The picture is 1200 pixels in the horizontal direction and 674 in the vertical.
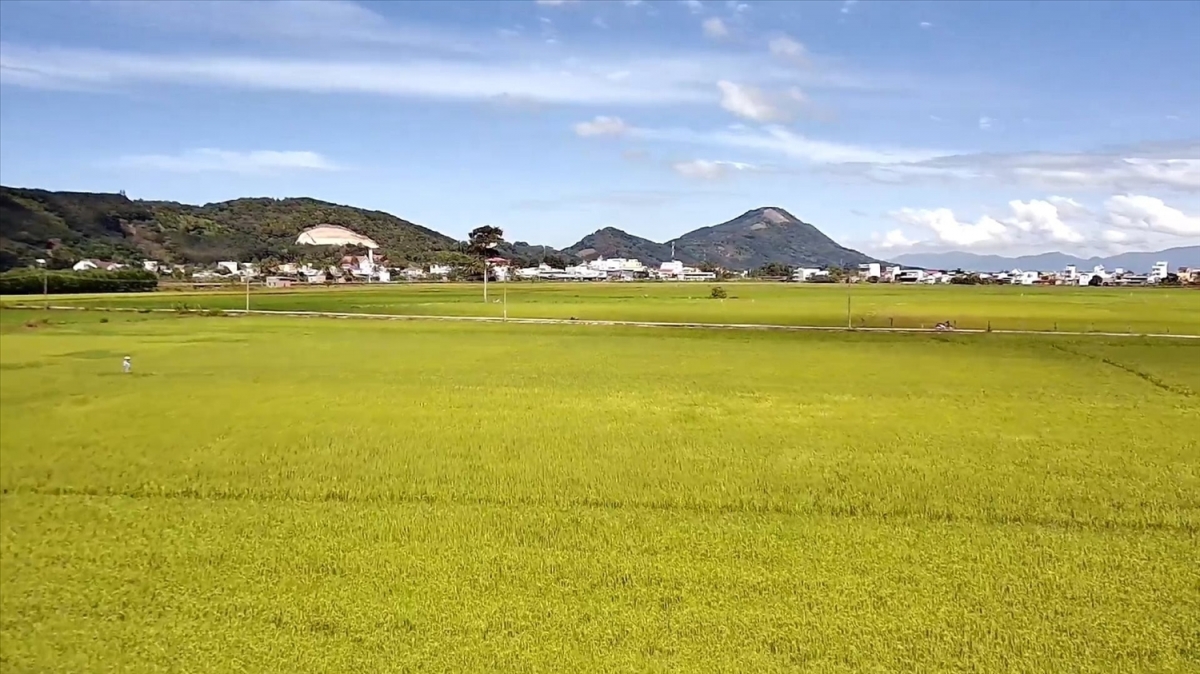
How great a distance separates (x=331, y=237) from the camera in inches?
3162

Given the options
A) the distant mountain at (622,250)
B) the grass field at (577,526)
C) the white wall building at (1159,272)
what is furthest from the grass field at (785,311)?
the distant mountain at (622,250)

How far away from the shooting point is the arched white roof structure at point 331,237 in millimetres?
75238

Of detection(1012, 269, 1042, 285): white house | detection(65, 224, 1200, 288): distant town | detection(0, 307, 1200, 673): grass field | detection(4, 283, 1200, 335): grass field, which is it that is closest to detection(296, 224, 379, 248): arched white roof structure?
Answer: detection(65, 224, 1200, 288): distant town

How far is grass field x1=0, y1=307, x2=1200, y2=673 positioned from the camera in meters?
3.88

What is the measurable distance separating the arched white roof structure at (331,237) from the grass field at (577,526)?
65994mm

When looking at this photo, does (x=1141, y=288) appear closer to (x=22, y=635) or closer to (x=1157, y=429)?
(x=1157, y=429)

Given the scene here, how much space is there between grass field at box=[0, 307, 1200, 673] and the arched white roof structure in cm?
6599

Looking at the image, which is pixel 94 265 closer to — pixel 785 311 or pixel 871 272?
pixel 785 311

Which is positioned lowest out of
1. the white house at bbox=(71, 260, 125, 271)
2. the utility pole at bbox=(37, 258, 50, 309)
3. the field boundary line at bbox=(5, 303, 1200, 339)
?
the field boundary line at bbox=(5, 303, 1200, 339)

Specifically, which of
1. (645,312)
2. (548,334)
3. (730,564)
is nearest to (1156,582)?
(730,564)

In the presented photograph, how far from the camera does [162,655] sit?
3.62 m

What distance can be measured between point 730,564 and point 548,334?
1915 centimetres

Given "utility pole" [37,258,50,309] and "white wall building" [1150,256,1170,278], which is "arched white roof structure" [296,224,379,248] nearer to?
"utility pole" [37,258,50,309]

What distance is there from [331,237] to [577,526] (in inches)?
3144
